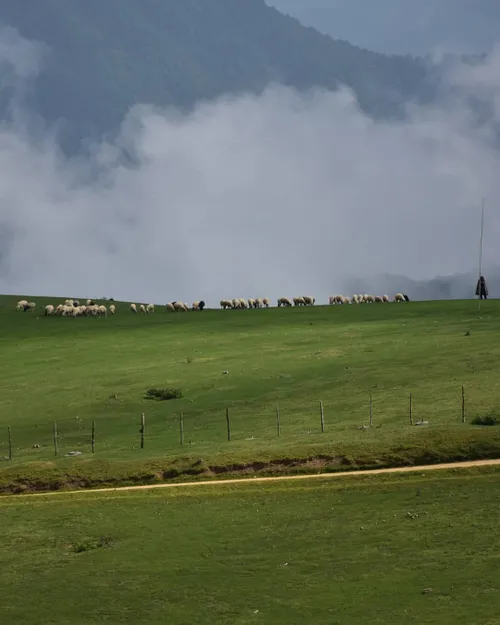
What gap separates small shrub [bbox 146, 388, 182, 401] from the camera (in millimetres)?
67188

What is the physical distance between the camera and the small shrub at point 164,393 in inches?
2645

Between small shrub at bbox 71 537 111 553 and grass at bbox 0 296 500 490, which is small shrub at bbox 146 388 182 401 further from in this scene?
small shrub at bbox 71 537 111 553

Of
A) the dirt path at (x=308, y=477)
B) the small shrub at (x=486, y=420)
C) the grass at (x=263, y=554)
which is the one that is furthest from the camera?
the small shrub at (x=486, y=420)

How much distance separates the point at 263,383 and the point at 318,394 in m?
6.10

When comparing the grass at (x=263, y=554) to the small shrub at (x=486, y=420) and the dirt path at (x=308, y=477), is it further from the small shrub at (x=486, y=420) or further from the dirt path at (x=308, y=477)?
the small shrub at (x=486, y=420)

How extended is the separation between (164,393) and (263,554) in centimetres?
3351

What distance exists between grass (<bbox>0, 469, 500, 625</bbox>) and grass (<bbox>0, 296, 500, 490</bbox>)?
3.62 meters

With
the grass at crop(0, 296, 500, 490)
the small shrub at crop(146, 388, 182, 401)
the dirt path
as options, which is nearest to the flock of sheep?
the grass at crop(0, 296, 500, 490)

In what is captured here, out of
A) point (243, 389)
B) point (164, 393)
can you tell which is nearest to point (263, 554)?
point (164, 393)

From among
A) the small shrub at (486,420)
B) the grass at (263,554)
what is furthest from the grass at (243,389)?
the grass at (263,554)

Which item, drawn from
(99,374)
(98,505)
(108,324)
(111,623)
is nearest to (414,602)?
(111,623)

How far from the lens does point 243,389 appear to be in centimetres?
6819

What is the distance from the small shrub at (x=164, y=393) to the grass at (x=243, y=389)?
0.47 meters

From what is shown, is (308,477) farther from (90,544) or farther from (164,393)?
(164,393)
